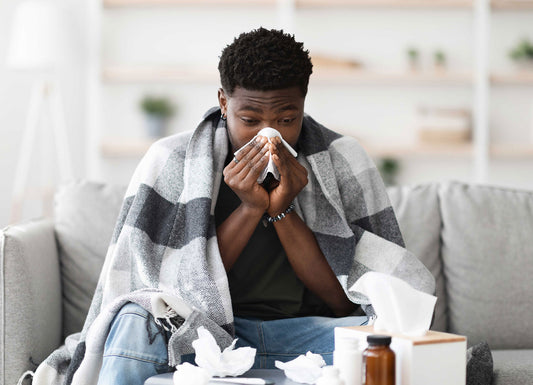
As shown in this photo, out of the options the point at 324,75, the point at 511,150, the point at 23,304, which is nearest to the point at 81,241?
the point at 23,304

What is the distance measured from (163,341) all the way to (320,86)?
117 inches

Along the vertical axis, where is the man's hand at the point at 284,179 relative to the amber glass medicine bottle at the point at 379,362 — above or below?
above

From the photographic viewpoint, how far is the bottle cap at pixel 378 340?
108 cm

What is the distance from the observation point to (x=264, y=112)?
5.11ft

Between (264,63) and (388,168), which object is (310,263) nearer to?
(264,63)

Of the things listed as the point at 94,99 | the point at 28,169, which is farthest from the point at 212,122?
the point at 28,169

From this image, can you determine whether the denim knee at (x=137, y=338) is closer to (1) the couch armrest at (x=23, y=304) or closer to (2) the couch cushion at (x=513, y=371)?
(1) the couch armrest at (x=23, y=304)

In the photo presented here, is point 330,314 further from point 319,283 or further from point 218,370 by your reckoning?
point 218,370

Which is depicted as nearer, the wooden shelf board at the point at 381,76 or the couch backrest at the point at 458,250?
the couch backrest at the point at 458,250

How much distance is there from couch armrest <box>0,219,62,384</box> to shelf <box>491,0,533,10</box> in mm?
3079

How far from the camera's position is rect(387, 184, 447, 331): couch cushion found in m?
2.06

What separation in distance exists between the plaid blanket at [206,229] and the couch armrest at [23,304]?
0.09 metres

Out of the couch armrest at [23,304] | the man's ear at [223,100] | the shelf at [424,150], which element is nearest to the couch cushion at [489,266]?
the man's ear at [223,100]

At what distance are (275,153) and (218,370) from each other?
513mm
